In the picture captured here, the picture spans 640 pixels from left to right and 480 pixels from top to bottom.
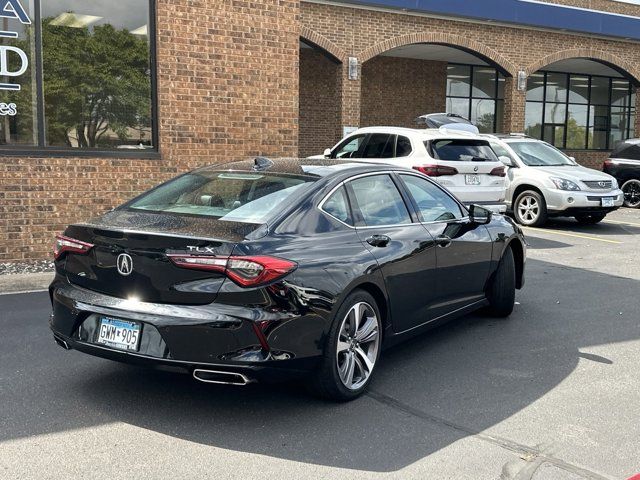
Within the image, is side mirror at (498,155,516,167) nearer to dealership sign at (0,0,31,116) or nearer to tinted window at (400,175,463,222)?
tinted window at (400,175,463,222)

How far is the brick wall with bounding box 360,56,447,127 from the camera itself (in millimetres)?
23688

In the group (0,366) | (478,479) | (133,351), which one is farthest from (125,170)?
(478,479)

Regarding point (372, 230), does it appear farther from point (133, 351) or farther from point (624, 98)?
point (624, 98)

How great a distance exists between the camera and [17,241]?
8.89m

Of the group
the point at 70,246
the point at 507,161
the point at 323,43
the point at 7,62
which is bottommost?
the point at 70,246

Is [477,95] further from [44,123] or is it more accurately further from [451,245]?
[451,245]

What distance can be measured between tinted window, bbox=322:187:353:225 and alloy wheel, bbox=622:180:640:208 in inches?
576

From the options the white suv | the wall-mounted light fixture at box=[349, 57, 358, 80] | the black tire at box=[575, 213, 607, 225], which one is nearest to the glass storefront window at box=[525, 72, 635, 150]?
the wall-mounted light fixture at box=[349, 57, 358, 80]

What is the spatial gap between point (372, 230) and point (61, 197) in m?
5.85

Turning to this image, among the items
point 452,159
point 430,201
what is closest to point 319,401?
point 430,201

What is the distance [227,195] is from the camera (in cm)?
461

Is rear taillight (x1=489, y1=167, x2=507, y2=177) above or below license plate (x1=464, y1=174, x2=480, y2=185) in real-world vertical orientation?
above

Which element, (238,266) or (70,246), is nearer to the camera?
(238,266)

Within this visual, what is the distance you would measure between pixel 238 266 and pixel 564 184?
422 inches
